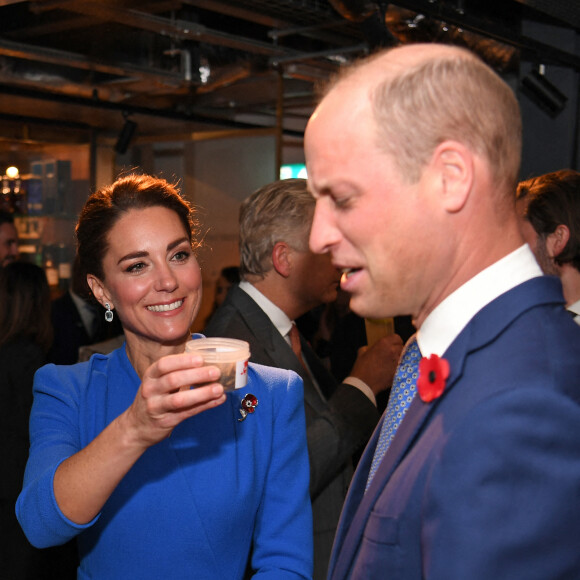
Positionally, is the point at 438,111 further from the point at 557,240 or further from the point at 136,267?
the point at 557,240

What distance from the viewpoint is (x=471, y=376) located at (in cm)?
91

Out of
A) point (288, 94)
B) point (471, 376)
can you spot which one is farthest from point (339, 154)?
point (288, 94)

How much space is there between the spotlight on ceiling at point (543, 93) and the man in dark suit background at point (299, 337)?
322cm

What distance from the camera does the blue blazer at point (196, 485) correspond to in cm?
166

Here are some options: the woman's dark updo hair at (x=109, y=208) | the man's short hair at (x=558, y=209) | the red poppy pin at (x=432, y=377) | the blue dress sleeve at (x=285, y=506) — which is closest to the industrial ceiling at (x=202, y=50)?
the man's short hair at (x=558, y=209)

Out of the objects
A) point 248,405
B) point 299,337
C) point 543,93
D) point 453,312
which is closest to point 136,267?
point 248,405

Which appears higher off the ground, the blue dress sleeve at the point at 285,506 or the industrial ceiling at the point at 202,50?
the industrial ceiling at the point at 202,50

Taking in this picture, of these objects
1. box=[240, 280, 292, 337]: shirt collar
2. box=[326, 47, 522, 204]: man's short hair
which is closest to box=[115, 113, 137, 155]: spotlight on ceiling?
box=[240, 280, 292, 337]: shirt collar

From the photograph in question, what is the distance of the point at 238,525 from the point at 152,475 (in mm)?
249

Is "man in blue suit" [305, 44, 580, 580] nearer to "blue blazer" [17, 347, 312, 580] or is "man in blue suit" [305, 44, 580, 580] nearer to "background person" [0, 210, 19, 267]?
"blue blazer" [17, 347, 312, 580]

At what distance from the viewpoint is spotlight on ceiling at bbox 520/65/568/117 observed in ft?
16.7

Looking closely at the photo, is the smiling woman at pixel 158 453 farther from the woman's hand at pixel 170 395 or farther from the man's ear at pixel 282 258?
the man's ear at pixel 282 258

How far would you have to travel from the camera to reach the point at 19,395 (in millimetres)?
3326

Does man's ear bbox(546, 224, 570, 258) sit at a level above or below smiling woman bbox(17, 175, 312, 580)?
above
